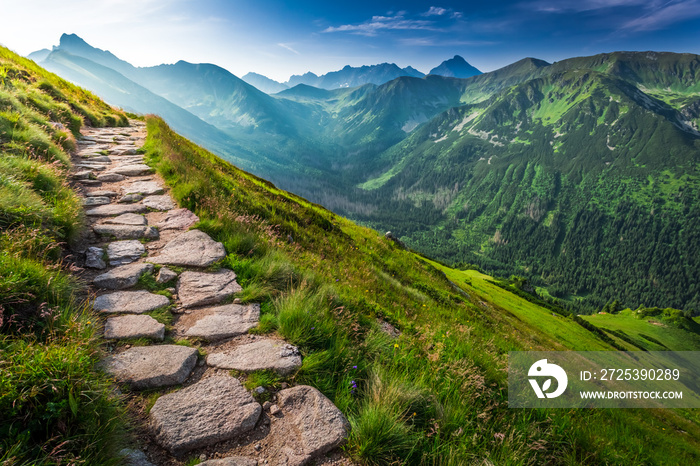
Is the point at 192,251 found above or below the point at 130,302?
above

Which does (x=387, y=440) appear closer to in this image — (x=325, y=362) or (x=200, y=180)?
(x=325, y=362)

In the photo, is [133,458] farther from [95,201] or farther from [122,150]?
[122,150]

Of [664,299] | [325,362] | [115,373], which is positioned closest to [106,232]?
[115,373]

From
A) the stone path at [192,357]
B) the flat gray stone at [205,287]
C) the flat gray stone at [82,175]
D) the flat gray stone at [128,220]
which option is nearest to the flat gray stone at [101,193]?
A: the flat gray stone at [82,175]

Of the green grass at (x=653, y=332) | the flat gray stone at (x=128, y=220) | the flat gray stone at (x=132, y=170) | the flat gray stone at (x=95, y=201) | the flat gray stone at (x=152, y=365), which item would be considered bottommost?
the green grass at (x=653, y=332)

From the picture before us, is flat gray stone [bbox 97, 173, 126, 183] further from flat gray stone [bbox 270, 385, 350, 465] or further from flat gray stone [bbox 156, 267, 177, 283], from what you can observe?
flat gray stone [bbox 270, 385, 350, 465]

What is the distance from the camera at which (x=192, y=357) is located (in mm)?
3729

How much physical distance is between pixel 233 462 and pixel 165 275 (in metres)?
3.88

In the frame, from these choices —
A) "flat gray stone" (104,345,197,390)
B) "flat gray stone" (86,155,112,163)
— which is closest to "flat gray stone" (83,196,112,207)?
"flat gray stone" (86,155,112,163)

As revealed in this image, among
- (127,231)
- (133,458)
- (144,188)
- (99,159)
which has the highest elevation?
(99,159)

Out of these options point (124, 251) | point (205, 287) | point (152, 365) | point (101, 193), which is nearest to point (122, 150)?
point (101, 193)

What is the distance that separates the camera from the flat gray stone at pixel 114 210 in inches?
305

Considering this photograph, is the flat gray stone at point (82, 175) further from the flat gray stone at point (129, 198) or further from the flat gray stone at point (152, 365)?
the flat gray stone at point (152, 365)

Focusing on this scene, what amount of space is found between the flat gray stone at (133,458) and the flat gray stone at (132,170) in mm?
11870
